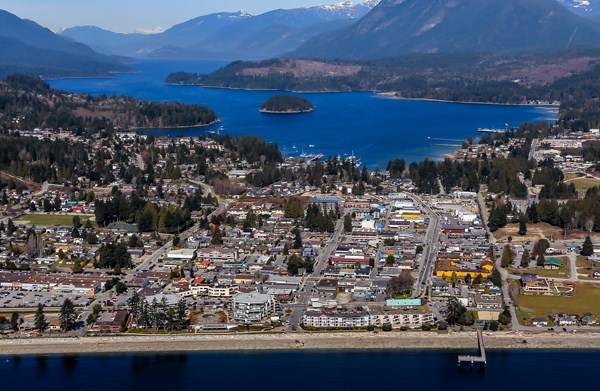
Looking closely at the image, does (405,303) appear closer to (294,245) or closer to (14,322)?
(294,245)

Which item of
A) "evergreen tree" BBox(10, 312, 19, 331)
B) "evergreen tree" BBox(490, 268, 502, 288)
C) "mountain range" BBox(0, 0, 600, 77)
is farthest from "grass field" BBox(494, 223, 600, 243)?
"mountain range" BBox(0, 0, 600, 77)

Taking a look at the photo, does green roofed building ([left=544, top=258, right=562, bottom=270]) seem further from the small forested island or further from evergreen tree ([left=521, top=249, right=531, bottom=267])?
the small forested island

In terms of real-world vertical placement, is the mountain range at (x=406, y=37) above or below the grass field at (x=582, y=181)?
above

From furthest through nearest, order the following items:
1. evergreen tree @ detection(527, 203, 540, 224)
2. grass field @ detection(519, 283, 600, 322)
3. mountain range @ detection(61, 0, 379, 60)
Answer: mountain range @ detection(61, 0, 379, 60) → evergreen tree @ detection(527, 203, 540, 224) → grass field @ detection(519, 283, 600, 322)

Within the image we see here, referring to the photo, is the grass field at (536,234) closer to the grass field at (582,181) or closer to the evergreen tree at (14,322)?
the grass field at (582,181)

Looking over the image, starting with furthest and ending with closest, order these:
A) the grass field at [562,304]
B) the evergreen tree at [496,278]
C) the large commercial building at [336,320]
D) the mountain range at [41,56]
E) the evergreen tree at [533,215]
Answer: the mountain range at [41,56] < the evergreen tree at [533,215] < the evergreen tree at [496,278] < the grass field at [562,304] < the large commercial building at [336,320]

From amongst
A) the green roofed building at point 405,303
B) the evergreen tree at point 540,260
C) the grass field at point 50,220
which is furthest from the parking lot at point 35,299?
the evergreen tree at point 540,260

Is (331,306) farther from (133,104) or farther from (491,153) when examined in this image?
(133,104)
